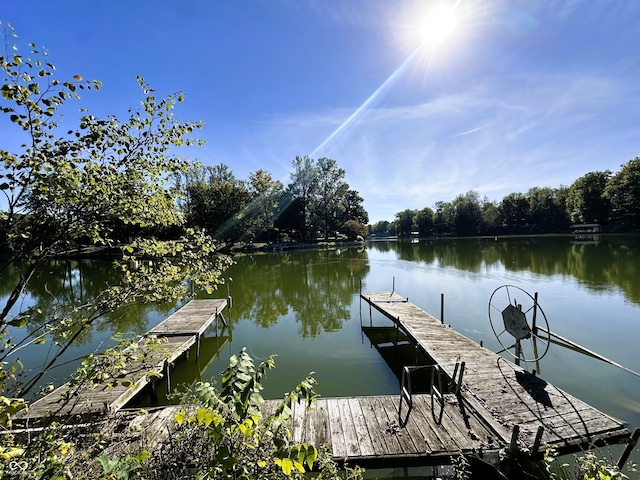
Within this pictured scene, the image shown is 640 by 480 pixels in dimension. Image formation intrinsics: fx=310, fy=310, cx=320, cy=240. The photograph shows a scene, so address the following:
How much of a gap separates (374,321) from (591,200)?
279 feet

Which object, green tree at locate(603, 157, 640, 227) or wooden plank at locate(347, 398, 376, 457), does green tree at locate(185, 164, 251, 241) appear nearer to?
wooden plank at locate(347, 398, 376, 457)

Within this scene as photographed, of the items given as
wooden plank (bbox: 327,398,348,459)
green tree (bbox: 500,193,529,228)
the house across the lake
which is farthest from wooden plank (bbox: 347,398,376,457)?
green tree (bbox: 500,193,529,228)

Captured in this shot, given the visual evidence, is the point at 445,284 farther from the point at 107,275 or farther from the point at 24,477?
→ the point at 107,275

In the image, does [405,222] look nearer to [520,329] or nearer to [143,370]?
[520,329]

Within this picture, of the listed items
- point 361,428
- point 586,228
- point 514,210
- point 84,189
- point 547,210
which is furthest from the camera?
point 514,210

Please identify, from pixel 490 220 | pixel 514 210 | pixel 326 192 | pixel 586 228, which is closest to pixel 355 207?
pixel 326 192

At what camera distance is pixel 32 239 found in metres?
2.47

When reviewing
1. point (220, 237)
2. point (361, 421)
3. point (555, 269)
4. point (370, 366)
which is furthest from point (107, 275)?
point (555, 269)

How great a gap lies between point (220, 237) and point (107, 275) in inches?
723

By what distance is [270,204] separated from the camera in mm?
52062

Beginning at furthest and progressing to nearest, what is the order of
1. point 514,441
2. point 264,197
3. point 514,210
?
point 514,210 < point 264,197 < point 514,441

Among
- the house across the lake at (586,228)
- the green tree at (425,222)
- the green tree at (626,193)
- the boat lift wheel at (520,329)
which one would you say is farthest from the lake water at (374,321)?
the green tree at (425,222)

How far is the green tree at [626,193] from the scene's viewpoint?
2491 inches

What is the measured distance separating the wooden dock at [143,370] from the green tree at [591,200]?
292 feet
